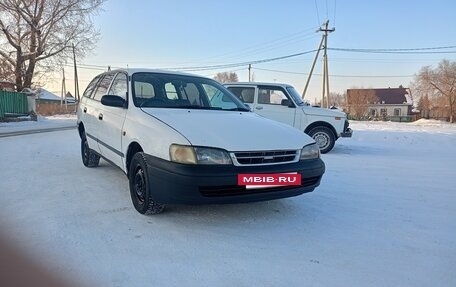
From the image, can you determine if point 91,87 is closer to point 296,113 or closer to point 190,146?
point 190,146

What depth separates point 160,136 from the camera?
11.3ft

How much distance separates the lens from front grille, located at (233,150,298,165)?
129 inches

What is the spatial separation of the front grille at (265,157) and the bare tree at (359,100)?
5972 cm

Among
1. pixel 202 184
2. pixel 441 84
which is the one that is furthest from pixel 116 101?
pixel 441 84

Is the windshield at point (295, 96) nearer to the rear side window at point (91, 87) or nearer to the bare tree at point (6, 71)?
the rear side window at point (91, 87)

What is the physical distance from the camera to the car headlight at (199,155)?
3203mm

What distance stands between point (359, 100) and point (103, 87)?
62.1 metres

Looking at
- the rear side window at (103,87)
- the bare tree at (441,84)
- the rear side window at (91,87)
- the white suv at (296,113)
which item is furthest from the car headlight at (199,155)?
the bare tree at (441,84)

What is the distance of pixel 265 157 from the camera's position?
339 cm

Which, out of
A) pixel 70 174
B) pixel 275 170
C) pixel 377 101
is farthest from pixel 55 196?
pixel 377 101

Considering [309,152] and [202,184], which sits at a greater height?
[309,152]

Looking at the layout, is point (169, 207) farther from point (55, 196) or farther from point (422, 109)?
point (422, 109)

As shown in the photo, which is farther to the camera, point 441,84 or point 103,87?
point 441,84

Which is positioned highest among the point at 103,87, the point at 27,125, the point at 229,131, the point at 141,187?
the point at 103,87
